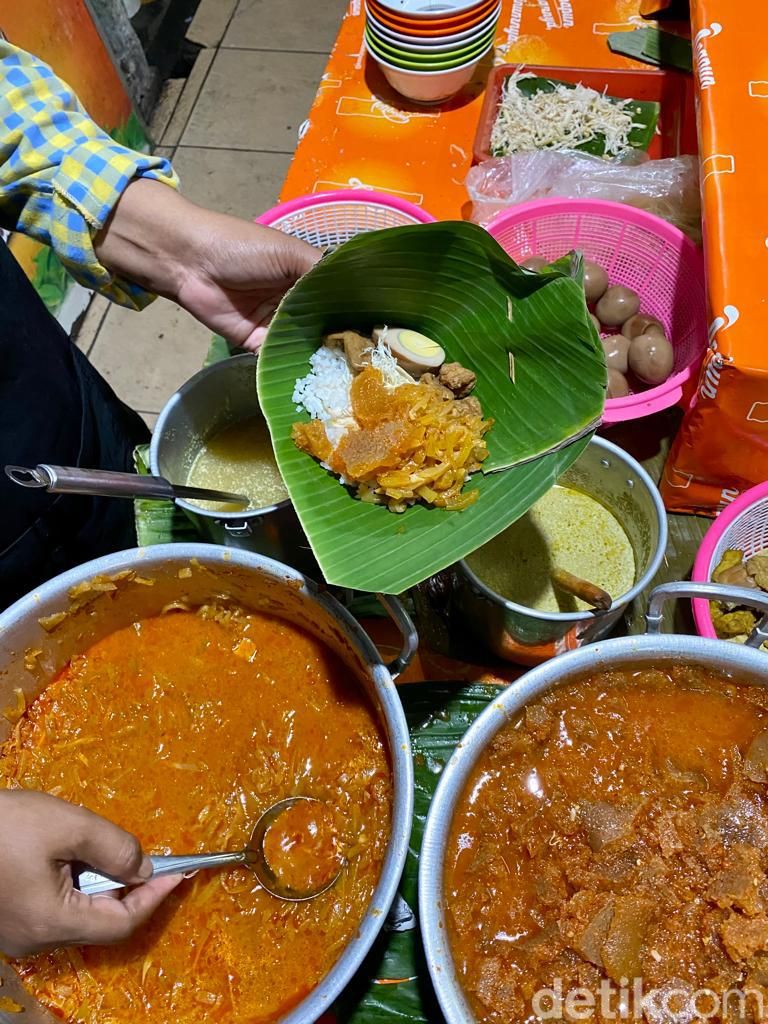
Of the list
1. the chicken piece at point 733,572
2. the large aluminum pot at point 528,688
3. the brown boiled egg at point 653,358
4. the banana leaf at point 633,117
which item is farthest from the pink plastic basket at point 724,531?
the banana leaf at point 633,117

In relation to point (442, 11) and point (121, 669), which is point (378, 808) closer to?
point (121, 669)

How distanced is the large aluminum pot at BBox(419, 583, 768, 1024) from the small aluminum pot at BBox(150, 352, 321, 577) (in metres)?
0.56

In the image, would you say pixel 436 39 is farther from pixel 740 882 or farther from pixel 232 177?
pixel 740 882

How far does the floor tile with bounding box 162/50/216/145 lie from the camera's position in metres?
3.93

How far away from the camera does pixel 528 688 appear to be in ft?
3.50

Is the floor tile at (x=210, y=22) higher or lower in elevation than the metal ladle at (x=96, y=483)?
higher

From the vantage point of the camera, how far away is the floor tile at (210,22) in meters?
4.22

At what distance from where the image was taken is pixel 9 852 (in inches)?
35.3

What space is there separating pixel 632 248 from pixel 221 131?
2903 millimetres

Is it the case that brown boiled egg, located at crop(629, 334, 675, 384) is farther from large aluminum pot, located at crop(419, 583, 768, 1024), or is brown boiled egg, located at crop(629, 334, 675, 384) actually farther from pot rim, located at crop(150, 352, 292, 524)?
pot rim, located at crop(150, 352, 292, 524)

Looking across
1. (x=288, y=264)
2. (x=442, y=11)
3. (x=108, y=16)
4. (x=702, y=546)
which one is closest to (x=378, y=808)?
(x=702, y=546)

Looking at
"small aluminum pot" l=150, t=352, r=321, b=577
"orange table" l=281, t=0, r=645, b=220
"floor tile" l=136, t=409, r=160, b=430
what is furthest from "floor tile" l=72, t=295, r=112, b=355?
"small aluminum pot" l=150, t=352, r=321, b=577

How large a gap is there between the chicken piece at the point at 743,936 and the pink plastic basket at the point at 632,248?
3.77 ft

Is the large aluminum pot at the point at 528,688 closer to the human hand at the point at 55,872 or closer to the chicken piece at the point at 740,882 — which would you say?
the chicken piece at the point at 740,882
